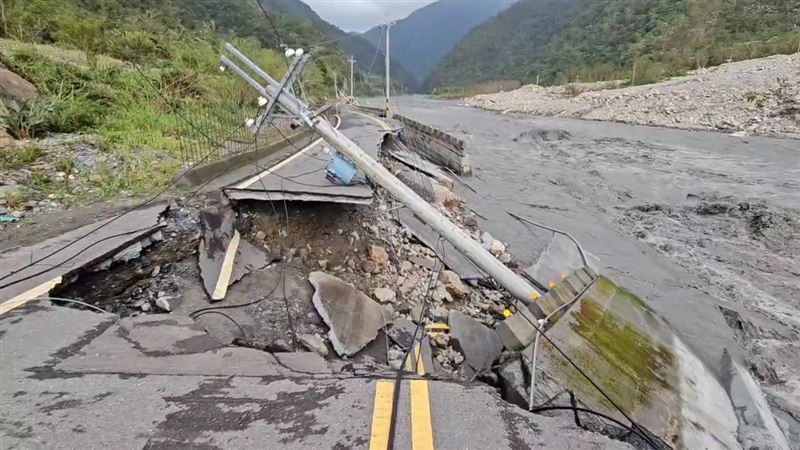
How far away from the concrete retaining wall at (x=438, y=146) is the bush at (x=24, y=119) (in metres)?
9.84

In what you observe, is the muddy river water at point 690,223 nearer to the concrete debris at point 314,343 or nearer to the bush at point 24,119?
the concrete debris at point 314,343

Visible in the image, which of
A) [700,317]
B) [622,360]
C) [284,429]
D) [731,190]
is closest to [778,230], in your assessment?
[731,190]

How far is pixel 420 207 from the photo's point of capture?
4.30 metres

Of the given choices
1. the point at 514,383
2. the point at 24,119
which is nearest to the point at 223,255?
the point at 514,383

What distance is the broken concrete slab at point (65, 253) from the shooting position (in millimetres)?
3506

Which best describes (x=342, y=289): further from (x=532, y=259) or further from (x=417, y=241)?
(x=532, y=259)

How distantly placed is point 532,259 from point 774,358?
3.58 meters

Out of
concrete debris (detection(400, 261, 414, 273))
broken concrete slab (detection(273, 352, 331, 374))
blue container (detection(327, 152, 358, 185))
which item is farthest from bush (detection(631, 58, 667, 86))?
broken concrete slab (detection(273, 352, 331, 374))

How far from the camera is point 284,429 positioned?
7.33 feet

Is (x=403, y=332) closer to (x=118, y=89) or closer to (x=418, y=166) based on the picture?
(x=418, y=166)

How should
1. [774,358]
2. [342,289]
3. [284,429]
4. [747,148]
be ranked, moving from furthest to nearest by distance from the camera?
[747,148] → [774,358] → [342,289] → [284,429]

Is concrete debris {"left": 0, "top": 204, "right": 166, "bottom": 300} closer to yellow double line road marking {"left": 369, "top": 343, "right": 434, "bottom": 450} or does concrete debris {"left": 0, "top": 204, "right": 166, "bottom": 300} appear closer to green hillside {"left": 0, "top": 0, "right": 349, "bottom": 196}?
green hillside {"left": 0, "top": 0, "right": 349, "bottom": 196}

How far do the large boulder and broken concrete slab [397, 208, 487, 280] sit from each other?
7424 millimetres

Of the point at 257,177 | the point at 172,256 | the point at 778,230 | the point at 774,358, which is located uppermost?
the point at 257,177
